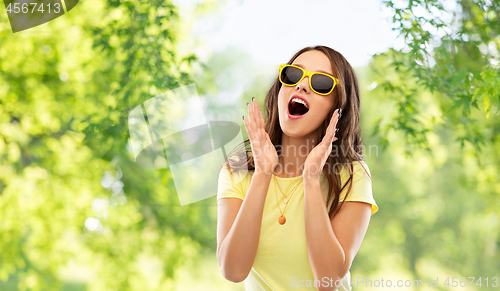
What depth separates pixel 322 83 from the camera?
44.9 inches

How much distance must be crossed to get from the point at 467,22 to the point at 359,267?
16.9ft

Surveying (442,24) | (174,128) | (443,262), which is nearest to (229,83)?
(174,128)

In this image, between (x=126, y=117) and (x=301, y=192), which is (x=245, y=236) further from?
(x=126, y=117)

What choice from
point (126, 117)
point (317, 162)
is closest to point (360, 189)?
point (317, 162)

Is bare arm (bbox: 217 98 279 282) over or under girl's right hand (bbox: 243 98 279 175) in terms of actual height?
under

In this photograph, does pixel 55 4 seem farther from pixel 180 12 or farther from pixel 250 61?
pixel 250 61

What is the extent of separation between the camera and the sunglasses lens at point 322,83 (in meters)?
1.14

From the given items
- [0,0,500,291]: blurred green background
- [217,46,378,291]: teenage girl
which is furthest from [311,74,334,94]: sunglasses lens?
[0,0,500,291]: blurred green background

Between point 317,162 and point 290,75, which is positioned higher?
point 290,75

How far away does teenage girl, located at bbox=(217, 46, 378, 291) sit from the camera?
3.35 feet

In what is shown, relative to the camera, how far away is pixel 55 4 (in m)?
3.05

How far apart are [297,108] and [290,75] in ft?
0.40

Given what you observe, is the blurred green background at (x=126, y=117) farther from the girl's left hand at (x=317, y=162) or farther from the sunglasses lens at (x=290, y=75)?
the girl's left hand at (x=317, y=162)

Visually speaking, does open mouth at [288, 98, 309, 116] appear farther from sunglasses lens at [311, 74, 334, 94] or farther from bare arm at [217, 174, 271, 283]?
bare arm at [217, 174, 271, 283]
